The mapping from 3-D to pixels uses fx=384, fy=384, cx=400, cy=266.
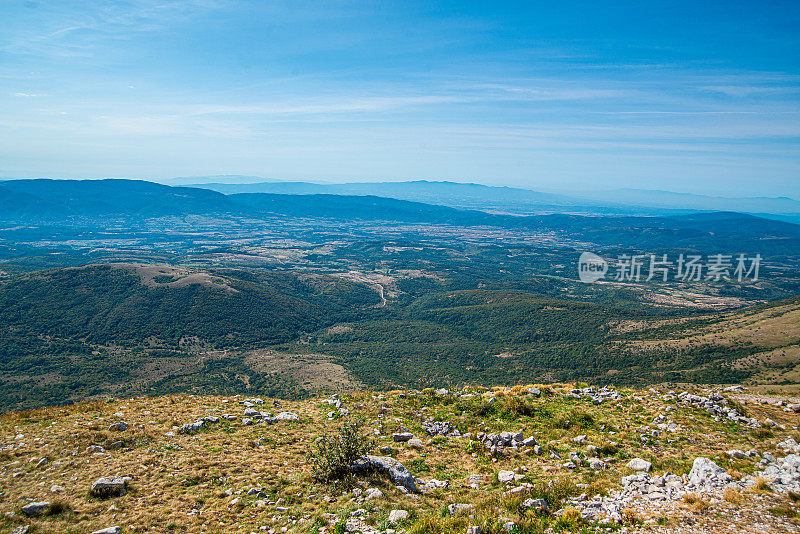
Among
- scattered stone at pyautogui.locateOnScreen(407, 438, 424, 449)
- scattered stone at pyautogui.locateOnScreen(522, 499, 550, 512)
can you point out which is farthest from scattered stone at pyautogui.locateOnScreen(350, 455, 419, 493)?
scattered stone at pyautogui.locateOnScreen(522, 499, 550, 512)

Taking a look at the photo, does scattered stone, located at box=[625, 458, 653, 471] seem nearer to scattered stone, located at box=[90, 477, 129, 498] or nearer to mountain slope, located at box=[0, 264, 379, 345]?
scattered stone, located at box=[90, 477, 129, 498]

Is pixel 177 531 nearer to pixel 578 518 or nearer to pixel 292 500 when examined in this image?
pixel 292 500

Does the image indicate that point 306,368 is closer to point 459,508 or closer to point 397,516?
point 397,516

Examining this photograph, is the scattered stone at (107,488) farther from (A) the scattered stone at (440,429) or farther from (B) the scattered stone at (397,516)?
(A) the scattered stone at (440,429)

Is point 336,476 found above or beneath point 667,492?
beneath

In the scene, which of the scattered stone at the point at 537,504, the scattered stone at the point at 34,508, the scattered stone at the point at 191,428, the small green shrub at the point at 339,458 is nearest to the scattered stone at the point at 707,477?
the scattered stone at the point at 537,504

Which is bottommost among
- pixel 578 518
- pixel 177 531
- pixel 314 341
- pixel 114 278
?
pixel 314 341

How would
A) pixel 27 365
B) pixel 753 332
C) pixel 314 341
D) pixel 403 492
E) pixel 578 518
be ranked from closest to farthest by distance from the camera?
pixel 578 518
pixel 403 492
pixel 753 332
pixel 27 365
pixel 314 341

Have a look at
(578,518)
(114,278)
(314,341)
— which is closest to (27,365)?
(114,278)
